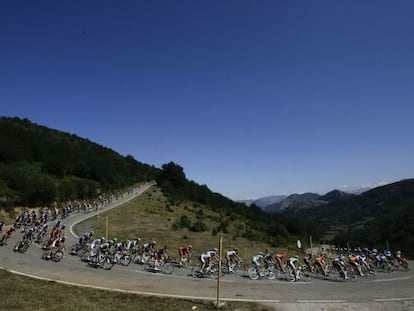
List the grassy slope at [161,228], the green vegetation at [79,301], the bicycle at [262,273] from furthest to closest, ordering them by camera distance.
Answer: the grassy slope at [161,228]
the bicycle at [262,273]
the green vegetation at [79,301]

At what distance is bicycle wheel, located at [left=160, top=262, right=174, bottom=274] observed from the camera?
2325cm

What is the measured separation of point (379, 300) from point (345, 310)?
289 cm

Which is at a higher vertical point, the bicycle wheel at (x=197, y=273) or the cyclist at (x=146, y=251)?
the cyclist at (x=146, y=251)

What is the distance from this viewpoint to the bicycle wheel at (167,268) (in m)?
23.2

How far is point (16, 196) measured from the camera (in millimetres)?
48844

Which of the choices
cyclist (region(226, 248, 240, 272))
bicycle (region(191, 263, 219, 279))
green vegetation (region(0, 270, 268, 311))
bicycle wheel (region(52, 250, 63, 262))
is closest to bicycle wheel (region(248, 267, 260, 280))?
cyclist (region(226, 248, 240, 272))

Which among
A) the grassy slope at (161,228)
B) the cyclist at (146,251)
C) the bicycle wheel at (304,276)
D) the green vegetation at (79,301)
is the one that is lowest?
the green vegetation at (79,301)

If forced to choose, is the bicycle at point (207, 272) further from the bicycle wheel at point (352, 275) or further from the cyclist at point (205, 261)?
the bicycle wheel at point (352, 275)

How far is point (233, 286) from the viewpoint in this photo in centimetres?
2017

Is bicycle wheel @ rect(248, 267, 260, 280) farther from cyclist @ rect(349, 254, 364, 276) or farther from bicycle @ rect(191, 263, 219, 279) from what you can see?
cyclist @ rect(349, 254, 364, 276)

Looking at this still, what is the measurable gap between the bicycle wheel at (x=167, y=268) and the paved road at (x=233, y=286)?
1.56 ft

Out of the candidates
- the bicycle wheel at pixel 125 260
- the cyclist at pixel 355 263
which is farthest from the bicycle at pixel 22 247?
the cyclist at pixel 355 263

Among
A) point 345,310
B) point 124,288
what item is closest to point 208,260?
point 124,288

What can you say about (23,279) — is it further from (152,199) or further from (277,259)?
(152,199)
